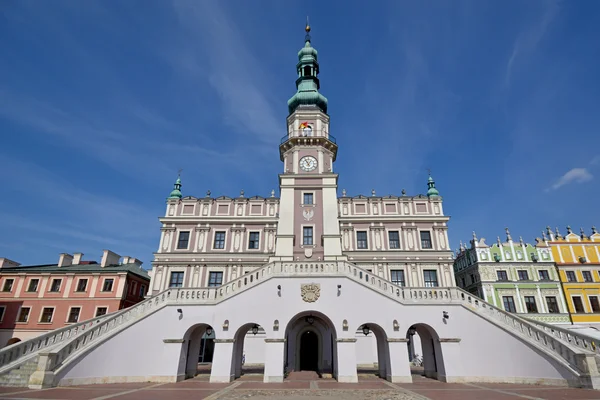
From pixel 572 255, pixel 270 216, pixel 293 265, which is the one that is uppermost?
pixel 270 216

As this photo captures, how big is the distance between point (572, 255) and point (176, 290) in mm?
44900

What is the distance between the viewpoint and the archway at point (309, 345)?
24281 mm

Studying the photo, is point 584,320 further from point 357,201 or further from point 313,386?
point 313,386

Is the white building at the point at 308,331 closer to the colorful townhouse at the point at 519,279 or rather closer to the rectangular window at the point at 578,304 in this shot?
the colorful townhouse at the point at 519,279

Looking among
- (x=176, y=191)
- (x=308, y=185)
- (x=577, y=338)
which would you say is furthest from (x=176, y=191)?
(x=577, y=338)

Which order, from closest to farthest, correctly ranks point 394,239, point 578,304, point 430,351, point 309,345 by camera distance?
point 430,351 → point 309,345 → point 394,239 → point 578,304

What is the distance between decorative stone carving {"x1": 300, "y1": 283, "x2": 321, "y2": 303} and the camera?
18.2 m

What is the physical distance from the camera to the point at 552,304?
3600 centimetres

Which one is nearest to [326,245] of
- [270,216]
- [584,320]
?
[270,216]

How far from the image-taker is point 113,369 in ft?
54.0

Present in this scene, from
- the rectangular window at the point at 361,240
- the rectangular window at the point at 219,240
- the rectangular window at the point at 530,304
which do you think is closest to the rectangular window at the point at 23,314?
the rectangular window at the point at 219,240

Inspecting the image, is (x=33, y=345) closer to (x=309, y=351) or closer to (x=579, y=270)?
(x=309, y=351)

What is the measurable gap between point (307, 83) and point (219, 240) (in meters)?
18.7

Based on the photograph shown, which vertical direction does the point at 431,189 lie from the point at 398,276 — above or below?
above
